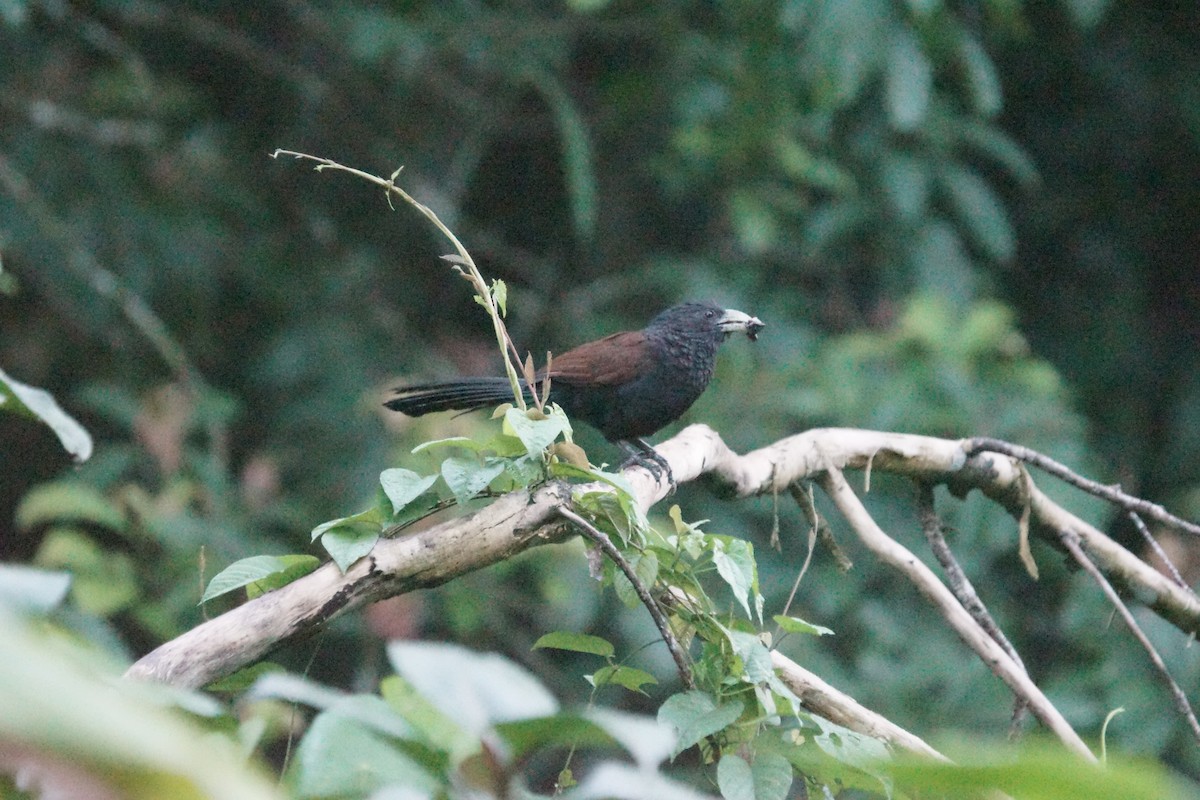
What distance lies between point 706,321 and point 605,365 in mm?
479

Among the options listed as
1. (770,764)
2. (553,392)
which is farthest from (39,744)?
(553,392)

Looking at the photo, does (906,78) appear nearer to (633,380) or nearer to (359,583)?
(633,380)

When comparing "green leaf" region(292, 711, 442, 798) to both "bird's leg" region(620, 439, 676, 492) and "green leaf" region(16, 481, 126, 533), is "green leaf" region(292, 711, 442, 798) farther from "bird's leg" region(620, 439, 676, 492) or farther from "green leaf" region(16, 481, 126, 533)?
"green leaf" region(16, 481, 126, 533)

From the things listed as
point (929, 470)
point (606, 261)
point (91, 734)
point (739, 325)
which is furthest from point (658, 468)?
point (606, 261)

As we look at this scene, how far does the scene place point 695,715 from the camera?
4.91 ft

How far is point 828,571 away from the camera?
538cm

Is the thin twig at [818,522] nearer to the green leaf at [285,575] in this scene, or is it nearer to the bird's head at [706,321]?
the green leaf at [285,575]

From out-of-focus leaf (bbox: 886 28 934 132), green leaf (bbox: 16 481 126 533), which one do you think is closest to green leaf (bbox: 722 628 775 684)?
green leaf (bbox: 16 481 126 533)

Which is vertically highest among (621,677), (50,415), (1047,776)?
(1047,776)

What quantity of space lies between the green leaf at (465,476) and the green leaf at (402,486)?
2cm

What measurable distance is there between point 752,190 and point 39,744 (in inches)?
218

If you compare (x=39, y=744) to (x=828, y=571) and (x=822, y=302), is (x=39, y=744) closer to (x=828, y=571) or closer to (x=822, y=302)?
(x=828, y=571)

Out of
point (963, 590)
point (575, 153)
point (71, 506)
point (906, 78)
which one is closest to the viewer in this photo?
point (963, 590)

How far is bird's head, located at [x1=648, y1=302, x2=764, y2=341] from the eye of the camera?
3955mm
